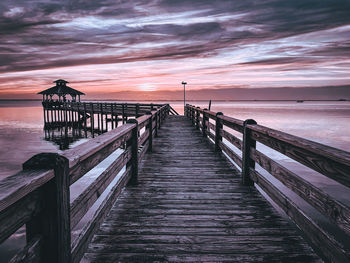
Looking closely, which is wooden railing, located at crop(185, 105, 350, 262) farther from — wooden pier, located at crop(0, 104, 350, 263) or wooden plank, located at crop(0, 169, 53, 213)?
wooden plank, located at crop(0, 169, 53, 213)

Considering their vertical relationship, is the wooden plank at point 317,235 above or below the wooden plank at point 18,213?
below

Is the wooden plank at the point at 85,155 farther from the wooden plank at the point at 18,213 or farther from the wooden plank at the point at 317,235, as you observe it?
the wooden plank at the point at 317,235

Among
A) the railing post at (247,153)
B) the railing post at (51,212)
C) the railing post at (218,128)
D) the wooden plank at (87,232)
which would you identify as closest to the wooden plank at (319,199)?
the railing post at (247,153)

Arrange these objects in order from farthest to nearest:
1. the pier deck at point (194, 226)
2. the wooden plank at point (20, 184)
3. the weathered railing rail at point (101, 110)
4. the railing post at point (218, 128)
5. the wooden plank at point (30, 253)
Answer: the weathered railing rail at point (101, 110) < the railing post at point (218, 128) < the pier deck at point (194, 226) < the wooden plank at point (30, 253) < the wooden plank at point (20, 184)

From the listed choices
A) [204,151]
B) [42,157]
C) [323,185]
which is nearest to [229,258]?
[42,157]

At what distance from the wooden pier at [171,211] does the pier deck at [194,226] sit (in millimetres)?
12

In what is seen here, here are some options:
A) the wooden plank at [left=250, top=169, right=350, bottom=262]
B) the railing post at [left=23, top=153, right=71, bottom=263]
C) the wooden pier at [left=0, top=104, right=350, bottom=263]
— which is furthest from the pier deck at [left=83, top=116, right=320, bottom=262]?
the railing post at [left=23, top=153, right=71, bottom=263]

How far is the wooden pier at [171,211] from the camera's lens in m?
1.53

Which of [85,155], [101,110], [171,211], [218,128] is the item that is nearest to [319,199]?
[171,211]

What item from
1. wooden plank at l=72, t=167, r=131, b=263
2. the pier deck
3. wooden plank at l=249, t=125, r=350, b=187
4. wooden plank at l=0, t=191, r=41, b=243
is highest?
wooden plank at l=249, t=125, r=350, b=187

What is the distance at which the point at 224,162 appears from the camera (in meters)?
6.29

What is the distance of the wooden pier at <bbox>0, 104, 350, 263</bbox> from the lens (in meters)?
1.53

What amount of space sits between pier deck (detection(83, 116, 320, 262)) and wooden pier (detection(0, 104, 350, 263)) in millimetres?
12

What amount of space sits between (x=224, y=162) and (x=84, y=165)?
15.3ft
